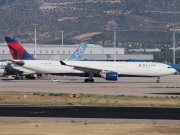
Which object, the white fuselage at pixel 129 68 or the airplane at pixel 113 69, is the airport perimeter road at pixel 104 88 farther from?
the white fuselage at pixel 129 68

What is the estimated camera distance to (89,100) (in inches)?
2421

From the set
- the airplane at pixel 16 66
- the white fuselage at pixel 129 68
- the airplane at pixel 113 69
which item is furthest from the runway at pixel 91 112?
the airplane at pixel 16 66

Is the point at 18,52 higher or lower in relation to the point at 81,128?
higher

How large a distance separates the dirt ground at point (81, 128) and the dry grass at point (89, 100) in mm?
16089

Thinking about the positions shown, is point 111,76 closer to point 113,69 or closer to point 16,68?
point 113,69

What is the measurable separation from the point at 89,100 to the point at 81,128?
21.9 m

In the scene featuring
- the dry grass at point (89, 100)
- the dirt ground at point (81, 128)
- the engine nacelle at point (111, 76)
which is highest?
the engine nacelle at point (111, 76)

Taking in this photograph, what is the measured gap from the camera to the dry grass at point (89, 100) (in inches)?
2296

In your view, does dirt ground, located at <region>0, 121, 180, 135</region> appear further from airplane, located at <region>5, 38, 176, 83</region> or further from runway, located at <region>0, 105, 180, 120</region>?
airplane, located at <region>5, 38, 176, 83</region>

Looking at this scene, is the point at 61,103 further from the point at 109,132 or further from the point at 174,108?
the point at 109,132

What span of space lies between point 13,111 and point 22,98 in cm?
1424

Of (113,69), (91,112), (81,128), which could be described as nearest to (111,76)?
(113,69)

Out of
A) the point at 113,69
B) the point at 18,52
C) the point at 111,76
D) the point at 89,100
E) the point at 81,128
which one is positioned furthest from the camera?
the point at 18,52

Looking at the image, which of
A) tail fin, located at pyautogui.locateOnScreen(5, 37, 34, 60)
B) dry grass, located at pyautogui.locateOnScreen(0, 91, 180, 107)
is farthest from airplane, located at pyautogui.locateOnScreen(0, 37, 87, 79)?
dry grass, located at pyautogui.locateOnScreen(0, 91, 180, 107)
